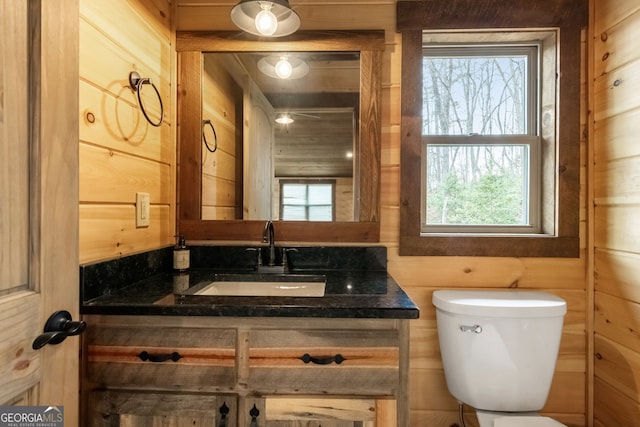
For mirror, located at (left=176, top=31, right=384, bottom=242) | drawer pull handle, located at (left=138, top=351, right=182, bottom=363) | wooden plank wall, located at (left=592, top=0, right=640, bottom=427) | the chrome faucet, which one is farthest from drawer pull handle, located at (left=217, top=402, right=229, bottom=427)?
wooden plank wall, located at (left=592, top=0, right=640, bottom=427)

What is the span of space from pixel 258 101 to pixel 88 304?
1.01m

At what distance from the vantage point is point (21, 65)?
64cm

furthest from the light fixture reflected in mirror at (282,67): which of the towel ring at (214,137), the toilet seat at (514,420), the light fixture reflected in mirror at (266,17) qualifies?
the toilet seat at (514,420)

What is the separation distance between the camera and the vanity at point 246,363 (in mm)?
931

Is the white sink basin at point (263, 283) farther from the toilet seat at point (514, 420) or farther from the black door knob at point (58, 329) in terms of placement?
the toilet seat at point (514, 420)

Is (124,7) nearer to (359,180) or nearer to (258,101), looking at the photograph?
(258,101)

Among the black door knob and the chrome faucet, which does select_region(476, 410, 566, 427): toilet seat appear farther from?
the black door knob

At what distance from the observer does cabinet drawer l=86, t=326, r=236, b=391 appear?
0.94 metres

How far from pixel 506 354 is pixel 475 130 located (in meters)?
0.98

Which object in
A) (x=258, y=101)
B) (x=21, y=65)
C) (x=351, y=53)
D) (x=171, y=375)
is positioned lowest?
(x=171, y=375)

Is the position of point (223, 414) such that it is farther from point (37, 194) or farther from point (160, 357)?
point (37, 194)

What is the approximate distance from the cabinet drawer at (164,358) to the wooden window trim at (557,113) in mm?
872

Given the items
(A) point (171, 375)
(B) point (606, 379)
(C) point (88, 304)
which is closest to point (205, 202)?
(C) point (88, 304)

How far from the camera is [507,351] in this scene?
1.18 m
